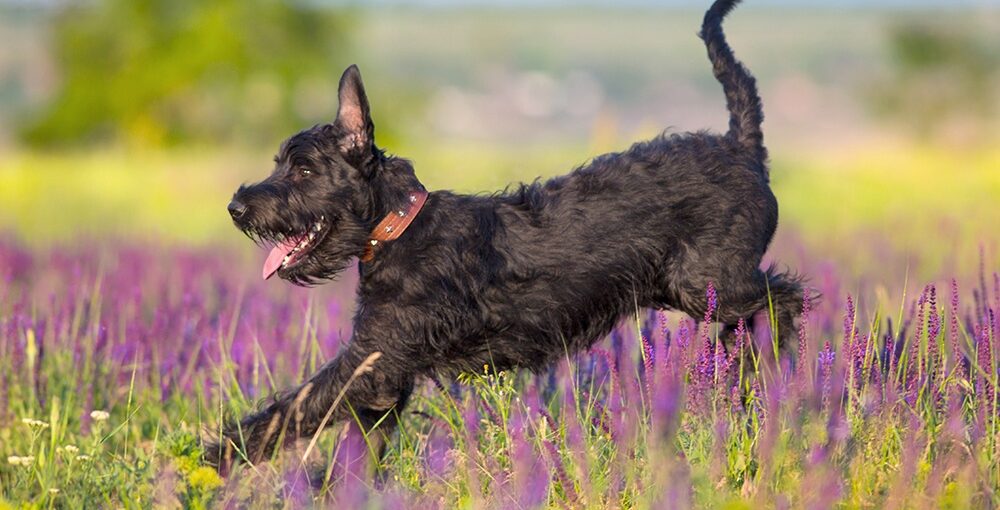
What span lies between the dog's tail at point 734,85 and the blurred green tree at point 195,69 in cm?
2593

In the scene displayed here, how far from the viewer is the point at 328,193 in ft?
14.5

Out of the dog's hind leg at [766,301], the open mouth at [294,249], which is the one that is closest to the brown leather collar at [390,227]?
the open mouth at [294,249]

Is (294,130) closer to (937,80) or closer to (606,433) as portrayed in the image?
(937,80)

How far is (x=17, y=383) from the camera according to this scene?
5.16 meters

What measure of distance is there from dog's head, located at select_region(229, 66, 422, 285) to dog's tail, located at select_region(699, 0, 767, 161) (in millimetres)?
1444

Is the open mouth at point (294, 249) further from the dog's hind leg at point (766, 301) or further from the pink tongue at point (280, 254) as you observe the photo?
the dog's hind leg at point (766, 301)

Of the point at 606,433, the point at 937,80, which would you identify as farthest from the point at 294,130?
the point at 606,433

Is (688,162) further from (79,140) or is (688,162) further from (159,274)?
(79,140)

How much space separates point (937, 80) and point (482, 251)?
31.5m

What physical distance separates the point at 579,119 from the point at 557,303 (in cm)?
11938

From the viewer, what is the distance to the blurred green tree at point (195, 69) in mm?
30516

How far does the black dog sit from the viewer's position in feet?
14.2

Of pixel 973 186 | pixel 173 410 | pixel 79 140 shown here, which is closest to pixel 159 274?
pixel 173 410

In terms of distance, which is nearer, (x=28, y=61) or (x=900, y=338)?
(x=900, y=338)
